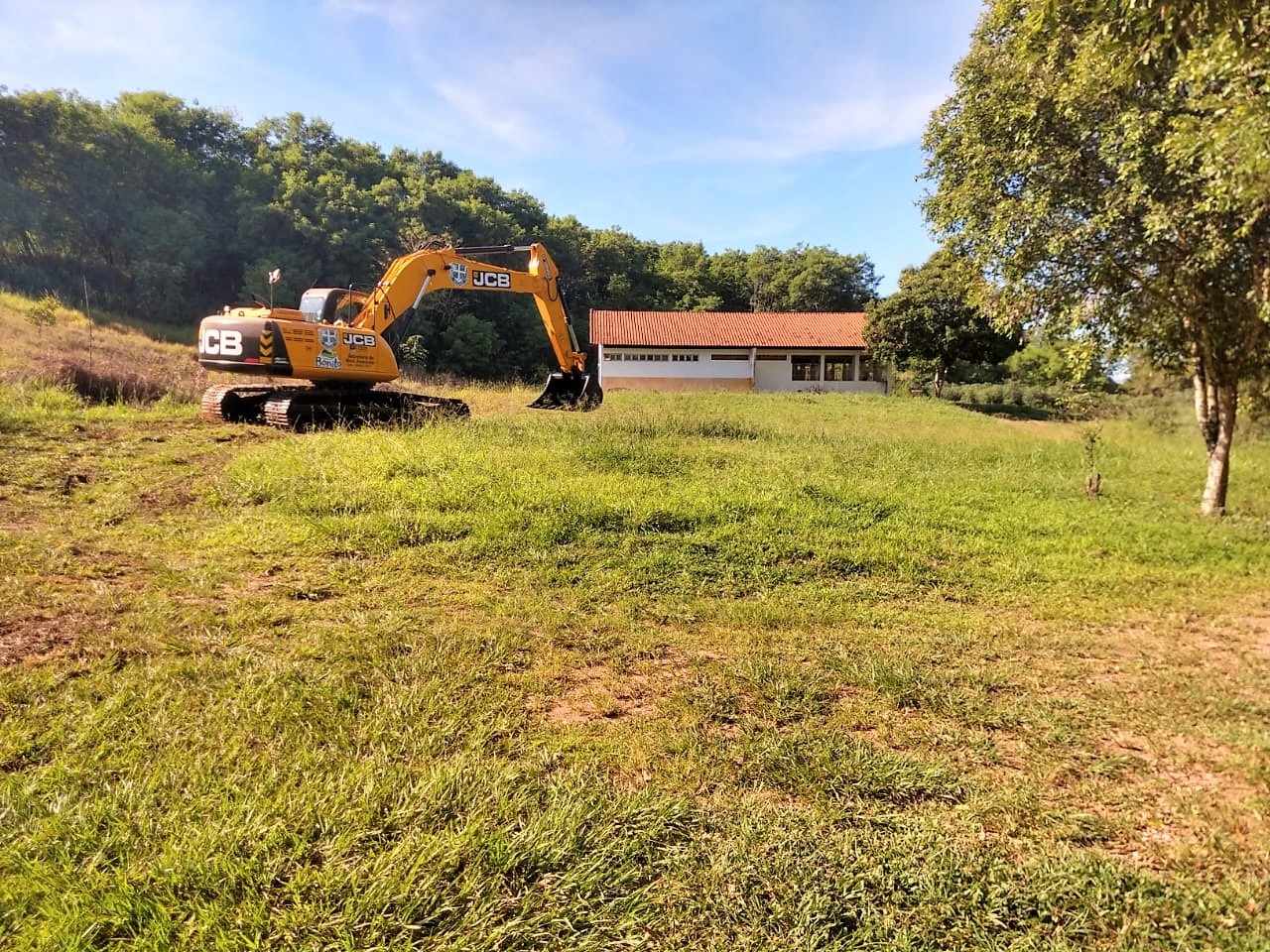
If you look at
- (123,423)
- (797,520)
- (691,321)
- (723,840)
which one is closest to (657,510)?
(797,520)

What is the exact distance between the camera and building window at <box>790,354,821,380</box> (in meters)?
34.9

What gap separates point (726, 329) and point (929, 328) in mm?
9841

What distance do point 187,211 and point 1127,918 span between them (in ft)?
131

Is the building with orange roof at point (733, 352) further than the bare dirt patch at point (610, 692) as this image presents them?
Yes

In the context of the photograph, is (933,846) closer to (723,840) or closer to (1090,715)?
(723,840)

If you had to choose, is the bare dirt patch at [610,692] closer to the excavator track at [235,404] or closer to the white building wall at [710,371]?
the excavator track at [235,404]

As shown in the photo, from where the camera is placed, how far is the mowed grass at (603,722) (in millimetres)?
1969

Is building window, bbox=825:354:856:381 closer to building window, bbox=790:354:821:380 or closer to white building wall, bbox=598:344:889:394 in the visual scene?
white building wall, bbox=598:344:889:394

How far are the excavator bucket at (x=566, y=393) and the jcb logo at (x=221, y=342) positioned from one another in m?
5.50

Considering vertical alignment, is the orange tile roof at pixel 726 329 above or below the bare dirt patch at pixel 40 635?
above

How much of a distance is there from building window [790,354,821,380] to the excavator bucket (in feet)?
75.7

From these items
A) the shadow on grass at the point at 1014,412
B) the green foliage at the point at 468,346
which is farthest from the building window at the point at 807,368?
the green foliage at the point at 468,346

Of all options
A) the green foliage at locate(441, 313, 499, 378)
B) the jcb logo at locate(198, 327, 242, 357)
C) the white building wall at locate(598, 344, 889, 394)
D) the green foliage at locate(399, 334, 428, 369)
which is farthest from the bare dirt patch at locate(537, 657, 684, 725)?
the green foliage at locate(441, 313, 499, 378)

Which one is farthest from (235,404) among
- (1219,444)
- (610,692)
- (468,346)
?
(468,346)
